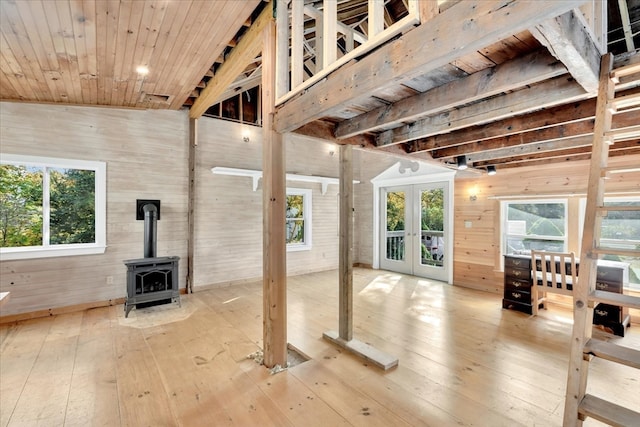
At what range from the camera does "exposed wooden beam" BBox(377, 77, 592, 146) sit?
2.00m

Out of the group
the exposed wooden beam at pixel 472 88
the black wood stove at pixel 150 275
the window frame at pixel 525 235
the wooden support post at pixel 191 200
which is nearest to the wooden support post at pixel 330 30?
the exposed wooden beam at pixel 472 88

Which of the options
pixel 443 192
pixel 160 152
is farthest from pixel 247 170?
pixel 443 192

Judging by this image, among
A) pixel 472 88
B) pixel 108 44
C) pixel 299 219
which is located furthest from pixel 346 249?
pixel 299 219

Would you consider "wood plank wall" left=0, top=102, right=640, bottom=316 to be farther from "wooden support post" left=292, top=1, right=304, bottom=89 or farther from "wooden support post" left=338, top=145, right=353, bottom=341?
"wooden support post" left=292, top=1, right=304, bottom=89

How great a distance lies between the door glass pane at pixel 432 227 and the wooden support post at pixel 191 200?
15.3ft

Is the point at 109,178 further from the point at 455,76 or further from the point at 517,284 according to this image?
the point at 517,284

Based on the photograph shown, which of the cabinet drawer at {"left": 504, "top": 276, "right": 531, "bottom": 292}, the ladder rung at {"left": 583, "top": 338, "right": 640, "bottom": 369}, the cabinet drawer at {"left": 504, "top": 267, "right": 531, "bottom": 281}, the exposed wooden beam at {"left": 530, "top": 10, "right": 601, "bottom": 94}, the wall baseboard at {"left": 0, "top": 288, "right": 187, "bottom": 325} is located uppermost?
the exposed wooden beam at {"left": 530, "top": 10, "right": 601, "bottom": 94}

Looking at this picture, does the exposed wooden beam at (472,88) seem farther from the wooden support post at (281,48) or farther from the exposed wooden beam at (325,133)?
the wooden support post at (281,48)

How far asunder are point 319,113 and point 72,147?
4207 mm

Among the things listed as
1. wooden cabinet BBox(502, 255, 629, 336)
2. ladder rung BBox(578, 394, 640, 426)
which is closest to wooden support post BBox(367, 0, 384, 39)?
ladder rung BBox(578, 394, 640, 426)

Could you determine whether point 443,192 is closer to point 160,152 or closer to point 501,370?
point 501,370

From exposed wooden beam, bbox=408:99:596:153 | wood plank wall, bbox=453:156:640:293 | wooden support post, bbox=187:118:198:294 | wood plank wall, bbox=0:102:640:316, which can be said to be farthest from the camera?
wooden support post, bbox=187:118:198:294

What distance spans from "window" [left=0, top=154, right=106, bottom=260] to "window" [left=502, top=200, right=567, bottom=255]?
6713mm

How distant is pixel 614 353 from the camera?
1.49 meters
